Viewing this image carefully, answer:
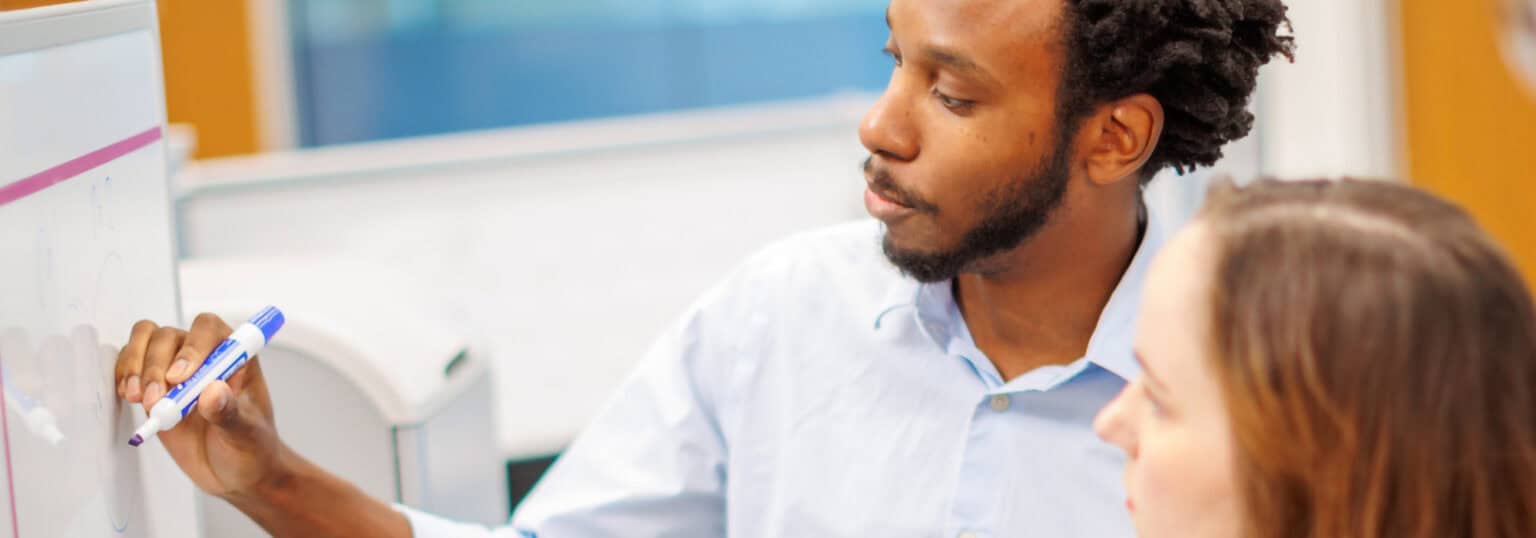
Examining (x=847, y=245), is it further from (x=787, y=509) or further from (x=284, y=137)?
(x=284, y=137)

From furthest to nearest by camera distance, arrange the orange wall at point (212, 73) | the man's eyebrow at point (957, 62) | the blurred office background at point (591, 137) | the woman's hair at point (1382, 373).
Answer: the orange wall at point (212, 73) → the blurred office background at point (591, 137) → the man's eyebrow at point (957, 62) → the woman's hair at point (1382, 373)

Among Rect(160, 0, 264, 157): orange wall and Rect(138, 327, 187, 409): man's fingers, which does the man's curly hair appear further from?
Rect(160, 0, 264, 157): orange wall

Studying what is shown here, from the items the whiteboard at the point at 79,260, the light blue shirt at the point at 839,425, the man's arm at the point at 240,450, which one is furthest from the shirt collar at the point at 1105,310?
the whiteboard at the point at 79,260

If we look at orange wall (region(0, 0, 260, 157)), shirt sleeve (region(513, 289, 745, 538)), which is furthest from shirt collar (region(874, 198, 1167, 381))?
orange wall (region(0, 0, 260, 157))

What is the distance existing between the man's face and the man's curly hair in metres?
0.02

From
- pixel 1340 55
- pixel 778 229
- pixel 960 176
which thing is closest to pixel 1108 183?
pixel 960 176

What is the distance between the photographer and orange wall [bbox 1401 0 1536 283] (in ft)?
8.70

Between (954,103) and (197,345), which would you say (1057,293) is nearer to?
(954,103)

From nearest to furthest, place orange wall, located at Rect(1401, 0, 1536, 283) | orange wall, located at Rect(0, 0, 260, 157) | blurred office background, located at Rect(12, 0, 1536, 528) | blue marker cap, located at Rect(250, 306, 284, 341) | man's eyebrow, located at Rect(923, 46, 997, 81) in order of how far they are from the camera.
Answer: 1. blue marker cap, located at Rect(250, 306, 284, 341)
2. man's eyebrow, located at Rect(923, 46, 997, 81)
3. blurred office background, located at Rect(12, 0, 1536, 528)
4. orange wall, located at Rect(1401, 0, 1536, 283)
5. orange wall, located at Rect(0, 0, 260, 157)

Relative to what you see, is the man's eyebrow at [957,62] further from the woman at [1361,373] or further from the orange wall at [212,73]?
the orange wall at [212,73]

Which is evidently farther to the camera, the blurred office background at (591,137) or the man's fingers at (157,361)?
the blurred office background at (591,137)

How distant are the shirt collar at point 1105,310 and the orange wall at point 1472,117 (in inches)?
67.1

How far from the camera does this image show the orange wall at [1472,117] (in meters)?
2.65

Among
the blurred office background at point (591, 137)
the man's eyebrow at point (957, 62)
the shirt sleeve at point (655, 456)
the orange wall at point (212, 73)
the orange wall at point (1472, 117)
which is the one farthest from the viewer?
the orange wall at point (212, 73)
